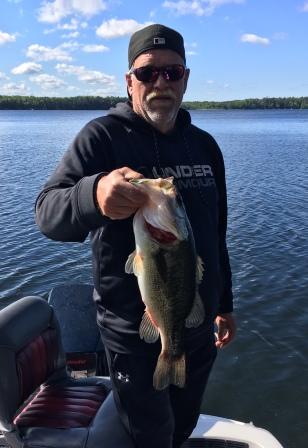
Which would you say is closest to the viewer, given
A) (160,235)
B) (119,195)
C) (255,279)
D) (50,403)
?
(119,195)

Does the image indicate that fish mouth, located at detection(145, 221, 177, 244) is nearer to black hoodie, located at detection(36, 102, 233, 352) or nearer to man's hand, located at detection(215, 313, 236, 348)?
black hoodie, located at detection(36, 102, 233, 352)

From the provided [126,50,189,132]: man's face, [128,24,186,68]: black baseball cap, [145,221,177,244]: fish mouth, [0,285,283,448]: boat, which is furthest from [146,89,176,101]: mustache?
[0,285,283,448]: boat

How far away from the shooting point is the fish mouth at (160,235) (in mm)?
2168

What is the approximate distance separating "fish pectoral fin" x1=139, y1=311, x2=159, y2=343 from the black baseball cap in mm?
1576

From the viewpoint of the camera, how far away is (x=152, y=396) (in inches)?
109

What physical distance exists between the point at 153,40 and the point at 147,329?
1705 mm

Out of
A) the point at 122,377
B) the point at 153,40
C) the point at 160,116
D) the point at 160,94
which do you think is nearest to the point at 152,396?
the point at 122,377

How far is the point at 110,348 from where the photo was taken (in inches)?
109

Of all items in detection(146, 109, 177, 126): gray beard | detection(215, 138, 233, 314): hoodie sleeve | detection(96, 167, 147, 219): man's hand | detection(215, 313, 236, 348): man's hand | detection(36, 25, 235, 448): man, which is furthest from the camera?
detection(215, 313, 236, 348): man's hand

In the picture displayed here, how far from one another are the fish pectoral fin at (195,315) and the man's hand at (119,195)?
0.77m

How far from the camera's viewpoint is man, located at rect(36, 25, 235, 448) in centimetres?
253

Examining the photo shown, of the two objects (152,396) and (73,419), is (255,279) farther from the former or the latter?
(152,396)

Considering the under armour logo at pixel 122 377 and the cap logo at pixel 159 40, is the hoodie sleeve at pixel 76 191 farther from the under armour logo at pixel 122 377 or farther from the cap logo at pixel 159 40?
the under armour logo at pixel 122 377

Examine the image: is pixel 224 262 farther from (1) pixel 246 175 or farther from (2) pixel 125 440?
(1) pixel 246 175
